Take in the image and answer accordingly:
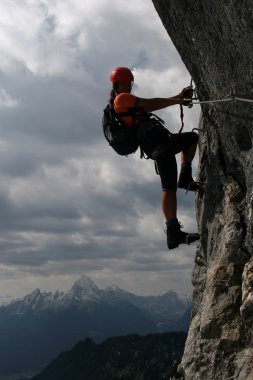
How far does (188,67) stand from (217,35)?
1983mm

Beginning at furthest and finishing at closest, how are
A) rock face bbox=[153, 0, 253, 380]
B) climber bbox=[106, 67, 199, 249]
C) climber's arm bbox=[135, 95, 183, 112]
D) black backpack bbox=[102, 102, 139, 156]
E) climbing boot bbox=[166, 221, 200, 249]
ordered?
black backpack bbox=[102, 102, 139, 156]
climbing boot bbox=[166, 221, 200, 249]
climber bbox=[106, 67, 199, 249]
climber's arm bbox=[135, 95, 183, 112]
rock face bbox=[153, 0, 253, 380]

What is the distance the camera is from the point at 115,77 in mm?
11734

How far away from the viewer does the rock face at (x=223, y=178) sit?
8.65 m

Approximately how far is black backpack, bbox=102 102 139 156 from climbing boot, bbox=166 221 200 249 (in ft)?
6.91

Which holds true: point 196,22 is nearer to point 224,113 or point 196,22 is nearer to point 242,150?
point 224,113

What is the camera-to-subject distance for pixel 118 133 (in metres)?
11.7

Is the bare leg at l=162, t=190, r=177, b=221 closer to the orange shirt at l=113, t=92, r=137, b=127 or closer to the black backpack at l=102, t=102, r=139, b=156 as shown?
the black backpack at l=102, t=102, r=139, b=156

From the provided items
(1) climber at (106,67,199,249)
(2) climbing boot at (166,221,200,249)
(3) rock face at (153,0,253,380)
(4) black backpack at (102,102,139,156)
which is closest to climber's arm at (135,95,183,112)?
(1) climber at (106,67,199,249)

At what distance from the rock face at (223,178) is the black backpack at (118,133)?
1.74 meters

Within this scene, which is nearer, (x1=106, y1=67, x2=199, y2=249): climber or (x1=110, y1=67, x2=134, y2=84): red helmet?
(x1=106, y1=67, x2=199, y2=249): climber

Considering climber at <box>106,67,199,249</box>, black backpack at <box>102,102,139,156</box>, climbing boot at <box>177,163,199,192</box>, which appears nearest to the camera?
climber at <box>106,67,199,249</box>

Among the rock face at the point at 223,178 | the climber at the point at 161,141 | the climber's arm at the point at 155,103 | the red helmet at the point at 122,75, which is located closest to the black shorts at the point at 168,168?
the climber at the point at 161,141

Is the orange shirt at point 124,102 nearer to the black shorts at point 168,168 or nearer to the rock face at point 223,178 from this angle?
the black shorts at point 168,168

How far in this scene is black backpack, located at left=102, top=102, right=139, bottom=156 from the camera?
11.6 meters
